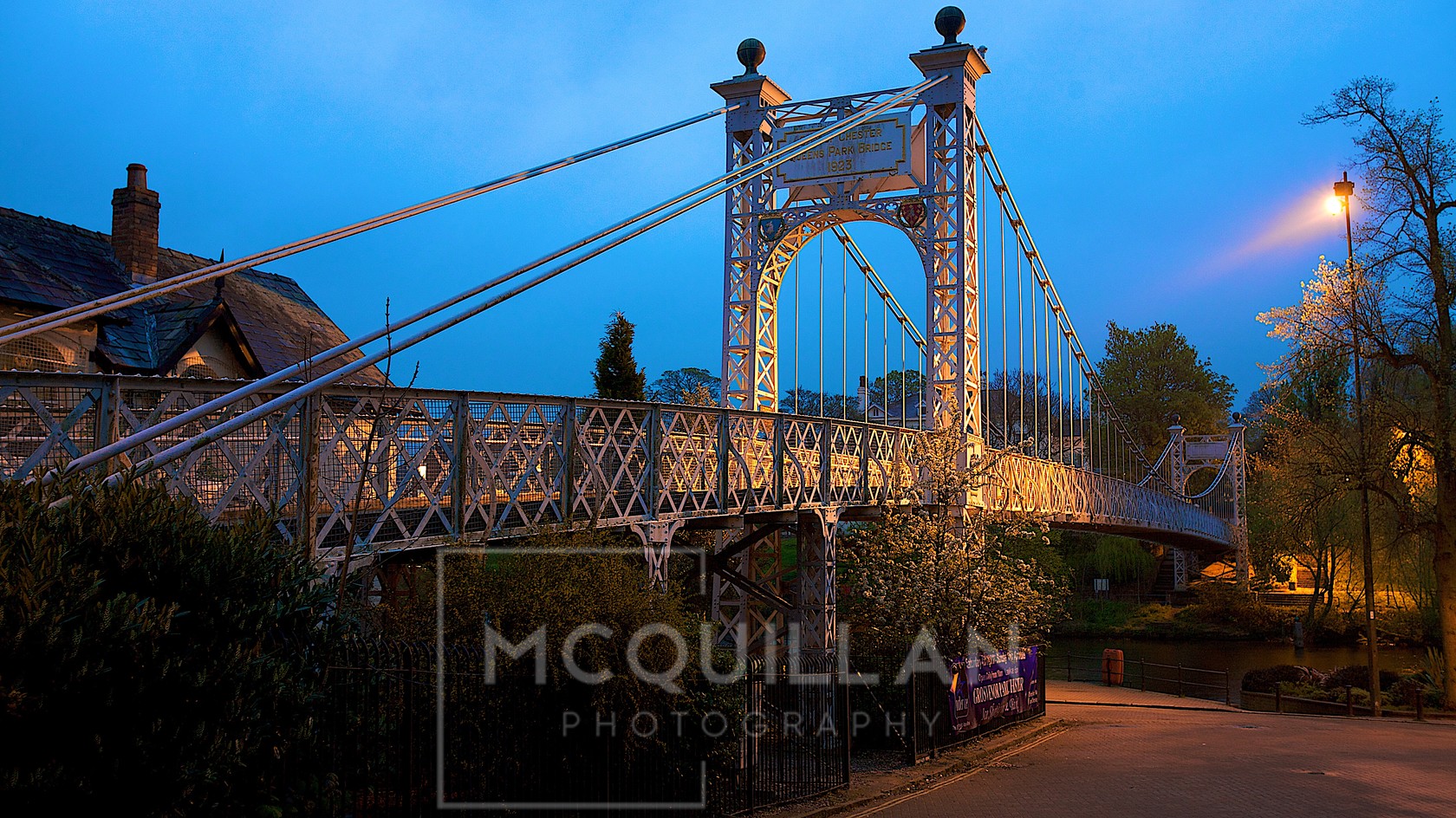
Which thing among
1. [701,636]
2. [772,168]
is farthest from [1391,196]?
[701,636]

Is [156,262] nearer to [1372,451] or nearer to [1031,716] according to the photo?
[1031,716]

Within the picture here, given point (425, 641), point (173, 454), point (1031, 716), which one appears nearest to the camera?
point (173, 454)

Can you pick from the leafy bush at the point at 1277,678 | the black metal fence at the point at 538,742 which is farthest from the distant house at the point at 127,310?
the leafy bush at the point at 1277,678

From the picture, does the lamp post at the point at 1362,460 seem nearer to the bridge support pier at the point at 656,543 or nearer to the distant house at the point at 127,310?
the bridge support pier at the point at 656,543

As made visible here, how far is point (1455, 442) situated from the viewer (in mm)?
25000

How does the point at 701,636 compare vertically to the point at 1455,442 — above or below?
below

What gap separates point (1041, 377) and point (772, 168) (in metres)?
62.9

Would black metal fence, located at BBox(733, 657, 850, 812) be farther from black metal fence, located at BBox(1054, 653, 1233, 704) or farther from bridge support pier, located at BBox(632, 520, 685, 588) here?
black metal fence, located at BBox(1054, 653, 1233, 704)

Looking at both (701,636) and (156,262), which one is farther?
(156,262)

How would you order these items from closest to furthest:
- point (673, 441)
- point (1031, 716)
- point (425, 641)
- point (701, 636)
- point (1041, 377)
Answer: point (425, 641) < point (701, 636) < point (673, 441) < point (1031, 716) < point (1041, 377)

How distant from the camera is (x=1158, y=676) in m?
39.9

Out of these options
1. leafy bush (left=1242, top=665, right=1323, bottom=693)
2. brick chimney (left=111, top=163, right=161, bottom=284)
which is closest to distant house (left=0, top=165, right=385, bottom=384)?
brick chimney (left=111, top=163, right=161, bottom=284)

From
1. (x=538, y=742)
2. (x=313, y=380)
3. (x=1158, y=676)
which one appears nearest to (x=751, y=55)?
(x=313, y=380)

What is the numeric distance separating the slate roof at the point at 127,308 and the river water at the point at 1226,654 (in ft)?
80.6
